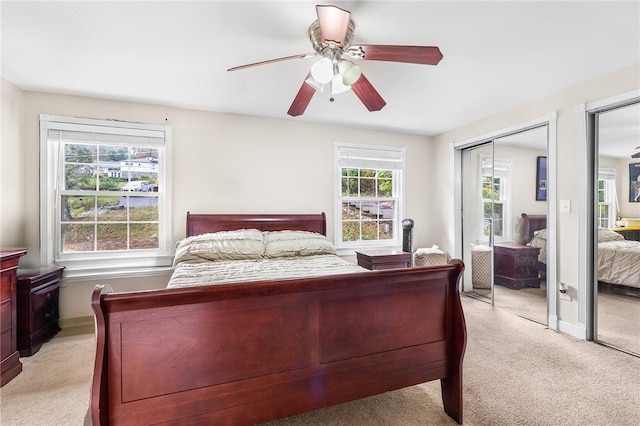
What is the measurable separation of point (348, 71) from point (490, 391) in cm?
229

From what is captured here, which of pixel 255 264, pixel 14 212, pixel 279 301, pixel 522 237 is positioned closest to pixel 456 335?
→ pixel 279 301

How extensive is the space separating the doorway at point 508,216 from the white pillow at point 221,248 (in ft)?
9.69

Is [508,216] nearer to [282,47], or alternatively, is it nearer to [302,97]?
Result: [302,97]

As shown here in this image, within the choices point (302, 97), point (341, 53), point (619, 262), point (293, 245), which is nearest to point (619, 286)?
point (619, 262)

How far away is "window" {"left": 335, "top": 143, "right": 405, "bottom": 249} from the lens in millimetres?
4172

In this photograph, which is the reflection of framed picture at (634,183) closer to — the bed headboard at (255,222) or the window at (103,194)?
the bed headboard at (255,222)

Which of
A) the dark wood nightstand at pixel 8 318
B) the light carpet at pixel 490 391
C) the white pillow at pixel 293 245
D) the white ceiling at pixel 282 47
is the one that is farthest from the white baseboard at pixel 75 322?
the white ceiling at pixel 282 47

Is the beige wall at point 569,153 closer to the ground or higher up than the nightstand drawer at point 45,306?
higher up

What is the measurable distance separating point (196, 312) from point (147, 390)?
36 cm

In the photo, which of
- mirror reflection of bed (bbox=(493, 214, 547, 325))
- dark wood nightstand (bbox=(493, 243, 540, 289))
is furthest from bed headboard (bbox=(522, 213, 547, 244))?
dark wood nightstand (bbox=(493, 243, 540, 289))

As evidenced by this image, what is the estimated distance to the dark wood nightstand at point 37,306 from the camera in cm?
250

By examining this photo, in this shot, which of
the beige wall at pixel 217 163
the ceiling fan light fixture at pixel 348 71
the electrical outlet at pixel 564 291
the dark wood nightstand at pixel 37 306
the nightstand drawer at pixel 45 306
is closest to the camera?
the ceiling fan light fixture at pixel 348 71

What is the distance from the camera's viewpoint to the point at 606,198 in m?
2.68

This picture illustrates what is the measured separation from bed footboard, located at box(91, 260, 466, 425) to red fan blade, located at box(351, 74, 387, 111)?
1338 mm
